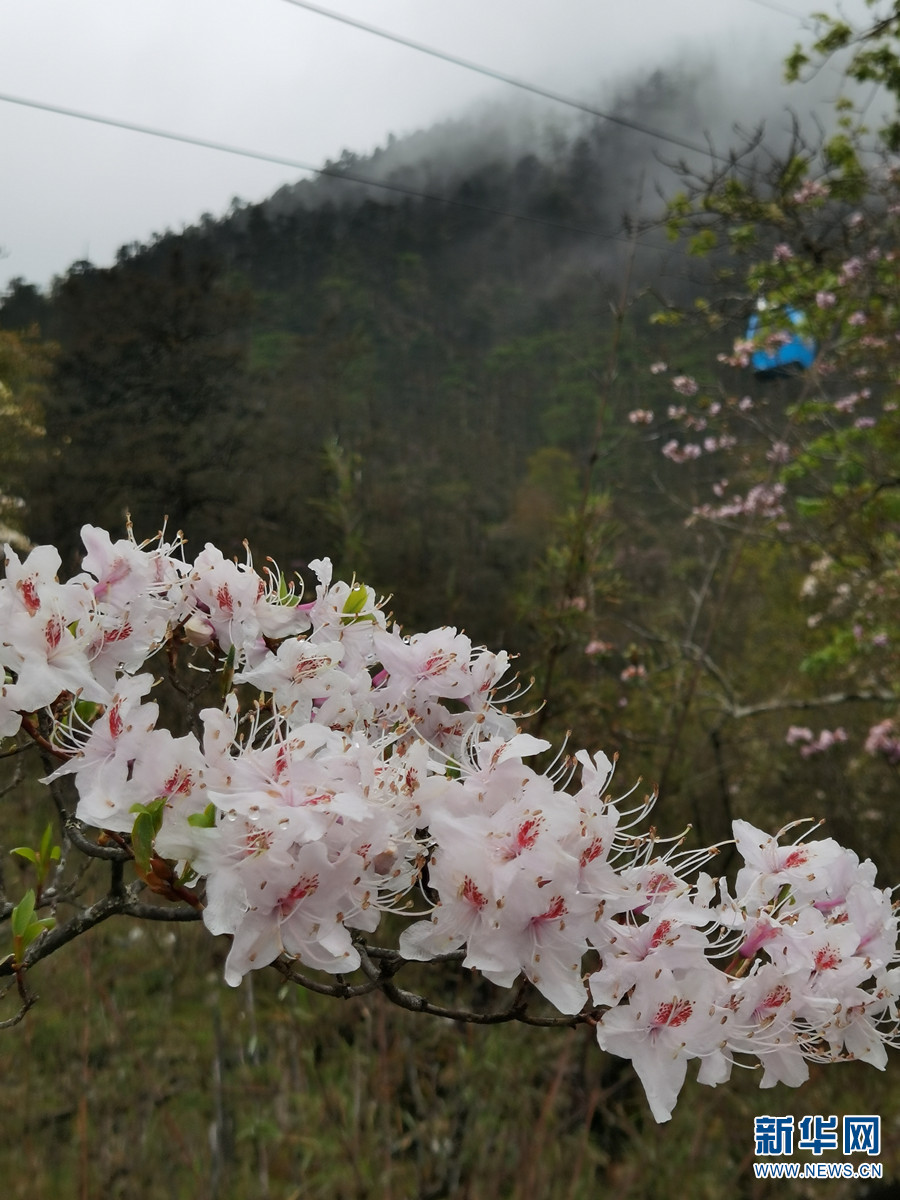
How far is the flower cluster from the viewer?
22.5 inches

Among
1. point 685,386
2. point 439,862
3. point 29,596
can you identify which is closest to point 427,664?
point 439,862

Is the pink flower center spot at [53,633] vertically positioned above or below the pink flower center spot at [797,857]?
above

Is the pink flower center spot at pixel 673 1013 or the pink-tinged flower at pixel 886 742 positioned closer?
the pink flower center spot at pixel 673 1013

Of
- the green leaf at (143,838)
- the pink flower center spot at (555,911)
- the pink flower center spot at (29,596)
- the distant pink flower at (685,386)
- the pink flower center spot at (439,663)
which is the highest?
the distant pink flower at (685,386)

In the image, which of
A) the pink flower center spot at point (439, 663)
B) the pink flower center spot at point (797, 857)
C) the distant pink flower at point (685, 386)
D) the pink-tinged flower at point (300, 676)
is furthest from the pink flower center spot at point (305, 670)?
the distant pink flower at point (685, 386)

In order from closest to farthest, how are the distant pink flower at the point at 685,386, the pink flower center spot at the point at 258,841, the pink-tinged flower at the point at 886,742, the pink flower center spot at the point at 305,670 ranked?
the pink flower center spot at the point at 258,841
the pink flower center spot at the point at 305,670
the pink-tinged flower at the point at 886,742
the distant pink flower at the point at 685,386

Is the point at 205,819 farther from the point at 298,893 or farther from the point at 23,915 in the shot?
the point at 23,915

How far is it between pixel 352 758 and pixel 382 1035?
1.49 m

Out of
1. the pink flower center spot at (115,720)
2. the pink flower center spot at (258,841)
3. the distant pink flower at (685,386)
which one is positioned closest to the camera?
the pink flower center spot at (258,841)

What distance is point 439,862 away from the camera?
1.96 feet

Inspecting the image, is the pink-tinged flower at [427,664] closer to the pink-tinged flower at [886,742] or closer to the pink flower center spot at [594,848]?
the pink flower center spot at [594,848]

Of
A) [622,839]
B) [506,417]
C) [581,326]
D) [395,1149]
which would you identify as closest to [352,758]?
[622,839]

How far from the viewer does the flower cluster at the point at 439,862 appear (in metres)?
0.57

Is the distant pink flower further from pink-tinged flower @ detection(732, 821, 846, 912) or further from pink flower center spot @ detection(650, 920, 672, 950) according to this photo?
pink flower center spot @ detection(650, 920, 672, 950)
